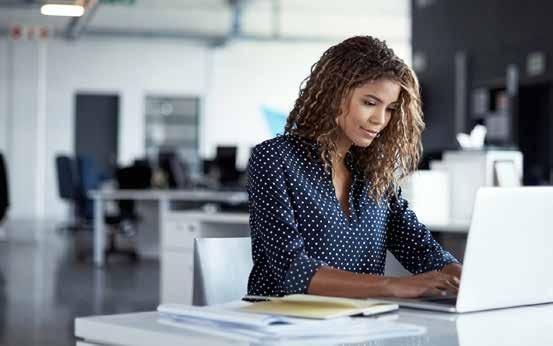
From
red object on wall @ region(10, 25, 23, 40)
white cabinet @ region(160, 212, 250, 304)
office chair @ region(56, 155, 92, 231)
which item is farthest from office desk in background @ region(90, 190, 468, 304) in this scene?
red object on wall @ region(10, 25, 23, 40)

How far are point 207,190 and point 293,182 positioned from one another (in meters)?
8.37

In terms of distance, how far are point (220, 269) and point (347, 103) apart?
52cm

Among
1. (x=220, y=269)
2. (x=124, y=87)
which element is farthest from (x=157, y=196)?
(x=124, y=87)

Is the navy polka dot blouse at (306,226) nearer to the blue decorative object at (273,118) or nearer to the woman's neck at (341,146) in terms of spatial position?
the woman's neck at (341,146)

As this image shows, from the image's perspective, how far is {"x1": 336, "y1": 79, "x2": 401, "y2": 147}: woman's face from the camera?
2219mm

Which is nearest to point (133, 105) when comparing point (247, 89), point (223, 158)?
point (247, 89)

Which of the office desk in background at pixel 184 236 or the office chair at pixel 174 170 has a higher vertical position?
the office chair at pixel 174 170

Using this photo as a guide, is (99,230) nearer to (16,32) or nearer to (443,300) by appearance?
(16,32)

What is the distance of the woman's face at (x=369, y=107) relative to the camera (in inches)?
87.4

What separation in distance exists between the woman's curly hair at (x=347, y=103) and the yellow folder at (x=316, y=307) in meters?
0.62

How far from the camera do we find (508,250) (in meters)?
1.86

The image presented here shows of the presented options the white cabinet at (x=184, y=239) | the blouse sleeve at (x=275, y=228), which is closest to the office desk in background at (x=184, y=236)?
the white cabinet at (x=184, y=239)

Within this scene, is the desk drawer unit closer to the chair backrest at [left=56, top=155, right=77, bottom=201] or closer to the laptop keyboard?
the laptop keyboard

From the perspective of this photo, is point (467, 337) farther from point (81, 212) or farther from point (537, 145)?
point (81, 212)
